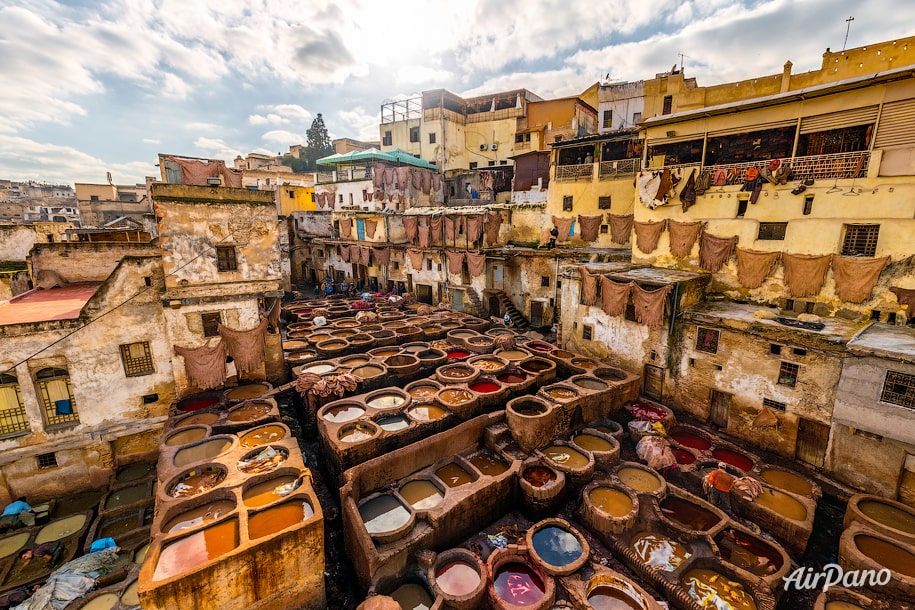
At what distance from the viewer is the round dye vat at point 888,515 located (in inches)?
427

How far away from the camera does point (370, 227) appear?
3206cm

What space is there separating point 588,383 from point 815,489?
7864 mm

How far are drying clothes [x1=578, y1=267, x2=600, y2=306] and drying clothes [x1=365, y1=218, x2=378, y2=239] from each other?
1838cm

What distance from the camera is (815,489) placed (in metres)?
12.2

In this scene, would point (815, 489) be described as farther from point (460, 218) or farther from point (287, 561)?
point (460, 218)

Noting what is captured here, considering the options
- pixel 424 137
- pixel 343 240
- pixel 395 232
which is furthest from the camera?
pixel 424 137

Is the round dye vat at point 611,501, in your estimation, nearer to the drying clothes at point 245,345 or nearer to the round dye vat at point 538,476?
the round dye vat at point 538,476

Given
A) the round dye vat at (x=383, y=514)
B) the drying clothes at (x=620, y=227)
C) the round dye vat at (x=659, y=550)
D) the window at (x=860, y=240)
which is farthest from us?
the drying clothes at (x=620, y=227)

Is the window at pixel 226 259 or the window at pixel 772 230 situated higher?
the window at pixel 772 230

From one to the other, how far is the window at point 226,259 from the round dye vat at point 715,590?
17460mm

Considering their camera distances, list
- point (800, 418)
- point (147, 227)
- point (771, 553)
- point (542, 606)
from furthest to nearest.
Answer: point (147, 227) < point (800, 418) < point (771, 553) < point (542, 606)

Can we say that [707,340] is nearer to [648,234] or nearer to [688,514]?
[648,234]

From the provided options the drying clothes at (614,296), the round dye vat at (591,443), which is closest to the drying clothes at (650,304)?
the drying clothes at (614,296)

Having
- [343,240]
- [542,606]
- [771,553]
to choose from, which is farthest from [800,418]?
[343,240]
